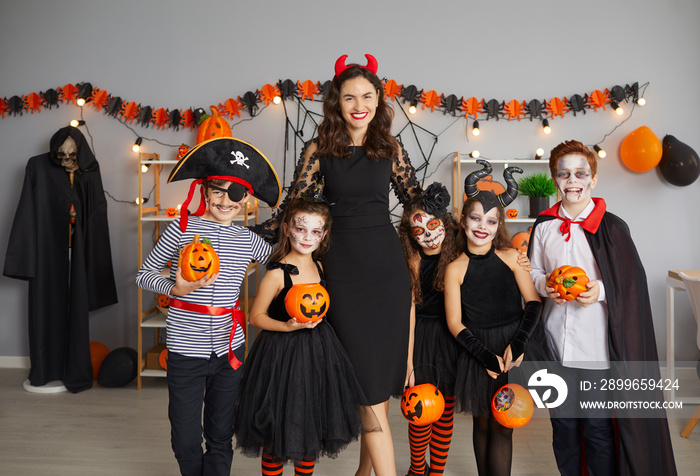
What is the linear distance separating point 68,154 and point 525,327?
11.7 feet

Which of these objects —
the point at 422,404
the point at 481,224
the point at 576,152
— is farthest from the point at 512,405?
the point at 576,152

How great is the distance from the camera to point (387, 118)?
2.43 meters

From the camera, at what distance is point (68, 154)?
4.19 metres

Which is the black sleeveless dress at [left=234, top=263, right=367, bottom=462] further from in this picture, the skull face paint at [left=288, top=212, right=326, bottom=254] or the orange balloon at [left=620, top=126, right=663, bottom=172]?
the orange balloon at [left=620, top=126, right=663, bottom=172]

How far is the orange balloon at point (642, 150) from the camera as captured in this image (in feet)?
13.7

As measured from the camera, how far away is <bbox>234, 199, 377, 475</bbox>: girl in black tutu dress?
2131mm

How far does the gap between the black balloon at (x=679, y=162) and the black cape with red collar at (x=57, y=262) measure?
176 inches

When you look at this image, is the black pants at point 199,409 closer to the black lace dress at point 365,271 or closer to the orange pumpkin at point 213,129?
the black lace dress at point 365,271

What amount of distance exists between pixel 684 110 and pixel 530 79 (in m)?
1.24

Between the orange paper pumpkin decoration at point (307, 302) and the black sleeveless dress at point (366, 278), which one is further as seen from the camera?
the black sleeveless dress at point (366, 278)

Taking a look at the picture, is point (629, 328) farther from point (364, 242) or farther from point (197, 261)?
point (197, 261)

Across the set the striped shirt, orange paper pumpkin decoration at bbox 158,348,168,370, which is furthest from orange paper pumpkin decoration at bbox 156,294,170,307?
the striped shirt

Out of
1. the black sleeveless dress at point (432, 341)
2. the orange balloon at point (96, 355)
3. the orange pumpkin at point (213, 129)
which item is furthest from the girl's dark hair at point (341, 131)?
the orange balloon at point (96, 355)

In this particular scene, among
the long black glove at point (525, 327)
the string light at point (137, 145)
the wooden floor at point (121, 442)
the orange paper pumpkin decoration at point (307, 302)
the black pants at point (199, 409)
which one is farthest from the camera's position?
the string light at point (137, 145)
